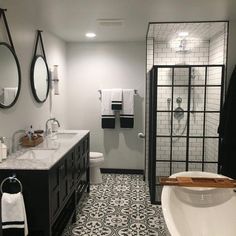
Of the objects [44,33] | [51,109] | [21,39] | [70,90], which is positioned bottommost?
[51,109]

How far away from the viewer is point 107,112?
4.76m

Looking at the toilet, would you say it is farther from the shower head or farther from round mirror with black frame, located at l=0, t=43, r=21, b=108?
the shower head

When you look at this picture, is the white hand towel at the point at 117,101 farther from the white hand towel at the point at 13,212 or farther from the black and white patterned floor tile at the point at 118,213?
the white hand towel at the point at 13,212

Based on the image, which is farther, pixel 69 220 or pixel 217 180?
pixel 69 220

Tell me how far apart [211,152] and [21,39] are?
2.73 meters

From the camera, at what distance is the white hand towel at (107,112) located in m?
4.74

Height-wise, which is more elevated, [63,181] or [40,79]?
[40,79]

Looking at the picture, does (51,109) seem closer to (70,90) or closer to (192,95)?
(70,90)

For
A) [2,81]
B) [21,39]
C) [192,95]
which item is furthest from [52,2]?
[192,95]

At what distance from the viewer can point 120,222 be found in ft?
10.3

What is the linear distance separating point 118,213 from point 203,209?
3.86 ft

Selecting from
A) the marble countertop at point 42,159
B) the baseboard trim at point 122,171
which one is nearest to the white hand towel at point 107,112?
the baseboard trim at point 122,171

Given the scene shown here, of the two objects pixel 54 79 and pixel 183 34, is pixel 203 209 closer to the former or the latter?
pixel 183 34

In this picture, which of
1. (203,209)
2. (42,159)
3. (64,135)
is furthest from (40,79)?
(203,209)
